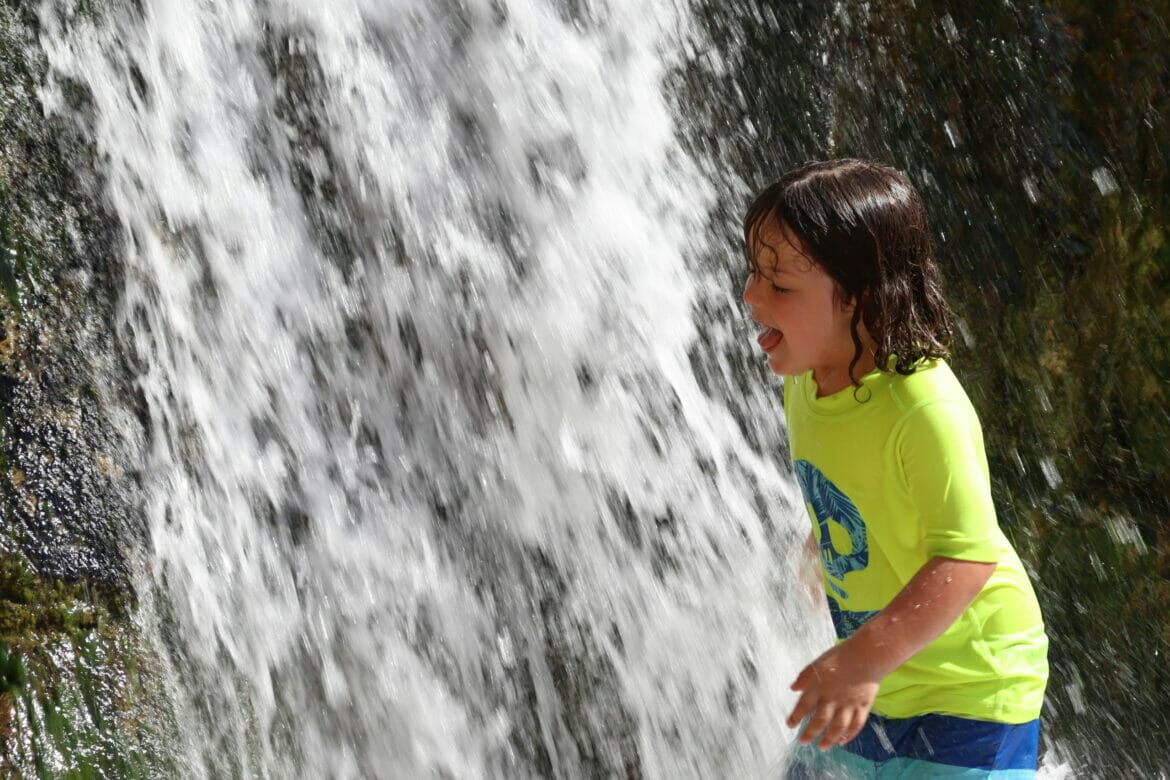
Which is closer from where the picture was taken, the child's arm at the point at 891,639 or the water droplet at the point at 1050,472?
the child's arm at the point at 891,639

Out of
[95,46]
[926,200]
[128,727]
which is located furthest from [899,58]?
[128,727]

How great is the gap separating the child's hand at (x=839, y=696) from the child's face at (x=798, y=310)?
1.39 feet

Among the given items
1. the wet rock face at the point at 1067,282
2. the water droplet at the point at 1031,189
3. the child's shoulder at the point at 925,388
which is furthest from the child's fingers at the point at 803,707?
the water droplet at the point at 1031,189

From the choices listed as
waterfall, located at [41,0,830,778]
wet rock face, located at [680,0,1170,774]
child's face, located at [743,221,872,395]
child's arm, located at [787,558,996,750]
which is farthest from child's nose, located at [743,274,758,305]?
wet rock face, located at [680,0,1170,774]

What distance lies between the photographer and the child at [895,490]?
1.50 metres

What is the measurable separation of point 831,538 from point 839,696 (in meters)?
0.32

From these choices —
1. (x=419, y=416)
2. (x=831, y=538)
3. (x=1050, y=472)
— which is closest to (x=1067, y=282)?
(x=1050, y=472)

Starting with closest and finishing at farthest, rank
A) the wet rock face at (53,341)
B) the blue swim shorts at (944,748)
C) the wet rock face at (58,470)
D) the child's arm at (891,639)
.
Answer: the child's arm at (891,639) < the blue swim shorts at (944,748) < the wet rock face at (58,470) < the wet rock face at (53,341)

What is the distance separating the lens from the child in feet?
4.92

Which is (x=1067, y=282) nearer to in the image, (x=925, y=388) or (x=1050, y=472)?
(x=1050, y=472)

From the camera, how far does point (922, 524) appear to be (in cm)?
154

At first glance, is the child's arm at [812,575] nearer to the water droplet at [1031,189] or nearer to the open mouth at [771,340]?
the open mouth at [771,340]

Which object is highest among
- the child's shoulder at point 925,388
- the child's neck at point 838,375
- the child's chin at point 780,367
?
the child's chin at point 780,367

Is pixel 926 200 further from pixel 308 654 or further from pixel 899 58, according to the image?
pixel 308 654
